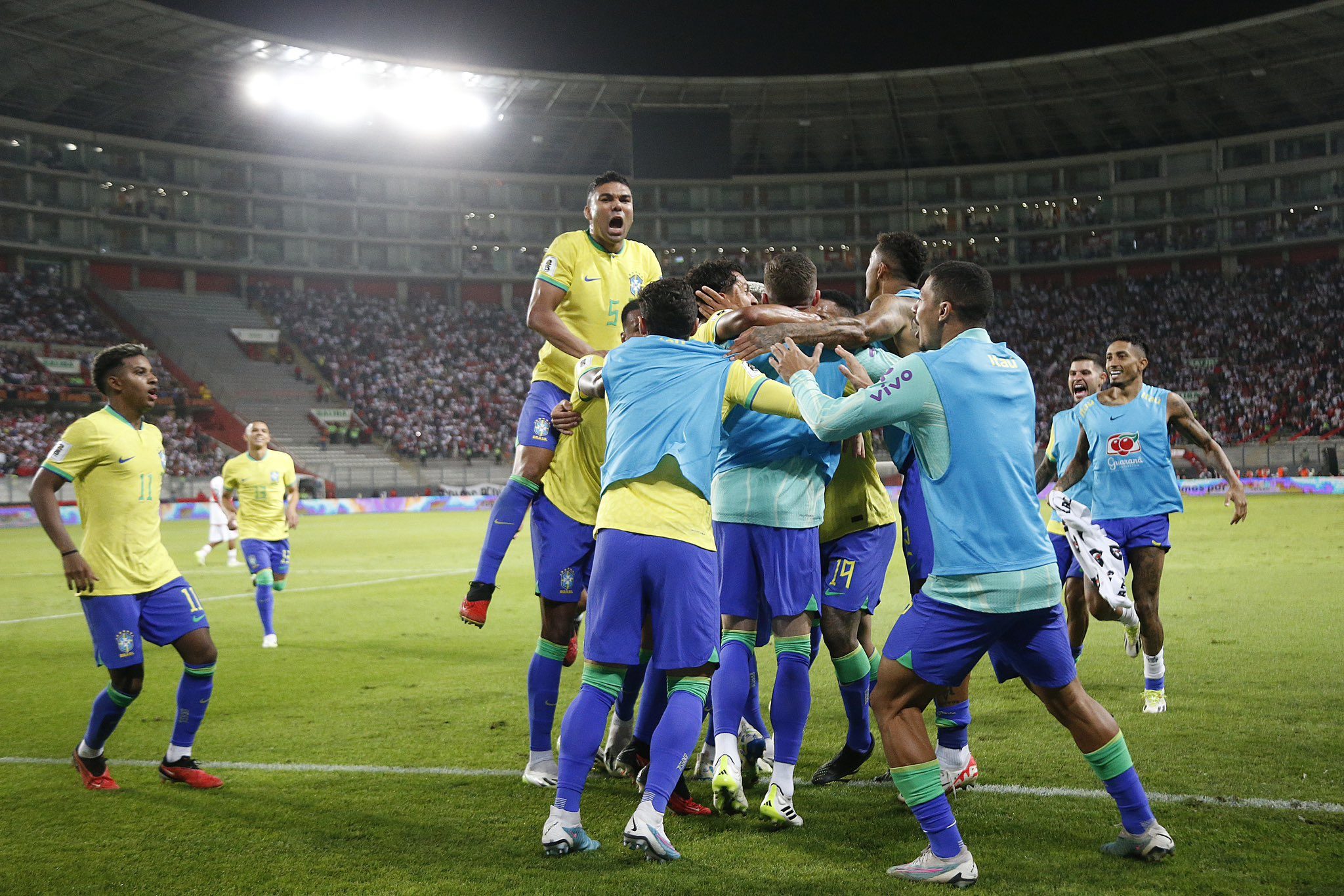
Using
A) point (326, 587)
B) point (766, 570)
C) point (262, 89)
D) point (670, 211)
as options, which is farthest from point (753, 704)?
point (670, 211)

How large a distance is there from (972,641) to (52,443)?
44.2m

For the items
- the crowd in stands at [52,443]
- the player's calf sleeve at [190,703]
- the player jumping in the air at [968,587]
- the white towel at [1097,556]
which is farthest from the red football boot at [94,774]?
the crowd in stands at [52,443]

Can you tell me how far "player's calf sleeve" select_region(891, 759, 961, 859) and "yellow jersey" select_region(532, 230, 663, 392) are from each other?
3030 millimetres

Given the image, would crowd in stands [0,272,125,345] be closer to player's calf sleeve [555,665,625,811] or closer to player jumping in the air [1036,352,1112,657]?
player jumping in the air [1036,352,1112,657]

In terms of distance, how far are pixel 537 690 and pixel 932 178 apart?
202 ft

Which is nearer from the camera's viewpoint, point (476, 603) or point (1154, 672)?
point (476, 603)

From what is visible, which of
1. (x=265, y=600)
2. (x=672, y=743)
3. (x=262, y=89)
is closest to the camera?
(x=672, y=743)

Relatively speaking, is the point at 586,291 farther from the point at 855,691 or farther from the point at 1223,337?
the point at 1223,337

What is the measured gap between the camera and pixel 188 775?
5844 millimetres

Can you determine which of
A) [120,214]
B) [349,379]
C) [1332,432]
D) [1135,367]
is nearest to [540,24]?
[349,379]

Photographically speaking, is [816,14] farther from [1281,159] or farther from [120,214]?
[120,214]

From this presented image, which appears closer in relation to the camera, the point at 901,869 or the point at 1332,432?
the point at 901,869

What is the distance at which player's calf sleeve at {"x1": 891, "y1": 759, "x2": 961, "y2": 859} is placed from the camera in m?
4.09

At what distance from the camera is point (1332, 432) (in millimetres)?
40406
